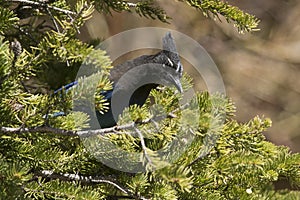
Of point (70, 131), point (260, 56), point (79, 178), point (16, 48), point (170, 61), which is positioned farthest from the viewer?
point (260, 56)

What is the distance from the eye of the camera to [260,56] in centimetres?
338

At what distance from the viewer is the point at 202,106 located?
42.8 inches

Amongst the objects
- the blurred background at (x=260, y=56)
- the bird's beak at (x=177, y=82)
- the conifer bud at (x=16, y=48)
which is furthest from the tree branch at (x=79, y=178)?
the blurred background at (x=260, y=56)

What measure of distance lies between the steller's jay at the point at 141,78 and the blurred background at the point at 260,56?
77.7 inches

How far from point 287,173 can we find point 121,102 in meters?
0.39

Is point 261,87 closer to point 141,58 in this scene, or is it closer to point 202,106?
point 141,58

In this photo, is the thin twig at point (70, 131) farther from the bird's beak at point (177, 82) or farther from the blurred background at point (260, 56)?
the blurred background at point (260, 56)

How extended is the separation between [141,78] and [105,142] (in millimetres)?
258

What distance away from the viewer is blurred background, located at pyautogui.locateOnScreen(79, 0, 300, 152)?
335cm

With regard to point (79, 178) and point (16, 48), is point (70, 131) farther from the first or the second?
point (16, 48)

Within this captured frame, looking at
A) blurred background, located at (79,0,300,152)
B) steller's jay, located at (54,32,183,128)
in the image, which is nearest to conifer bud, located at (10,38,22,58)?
steller's jay, located at (54,32,183,128)

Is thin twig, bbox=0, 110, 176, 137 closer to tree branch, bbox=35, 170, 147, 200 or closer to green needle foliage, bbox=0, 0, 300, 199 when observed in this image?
green needle foliage, bbox=0, 0, 300, 199

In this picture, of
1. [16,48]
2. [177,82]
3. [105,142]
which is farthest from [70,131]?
[16,48]

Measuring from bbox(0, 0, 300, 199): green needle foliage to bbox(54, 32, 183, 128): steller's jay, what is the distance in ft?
0.24
